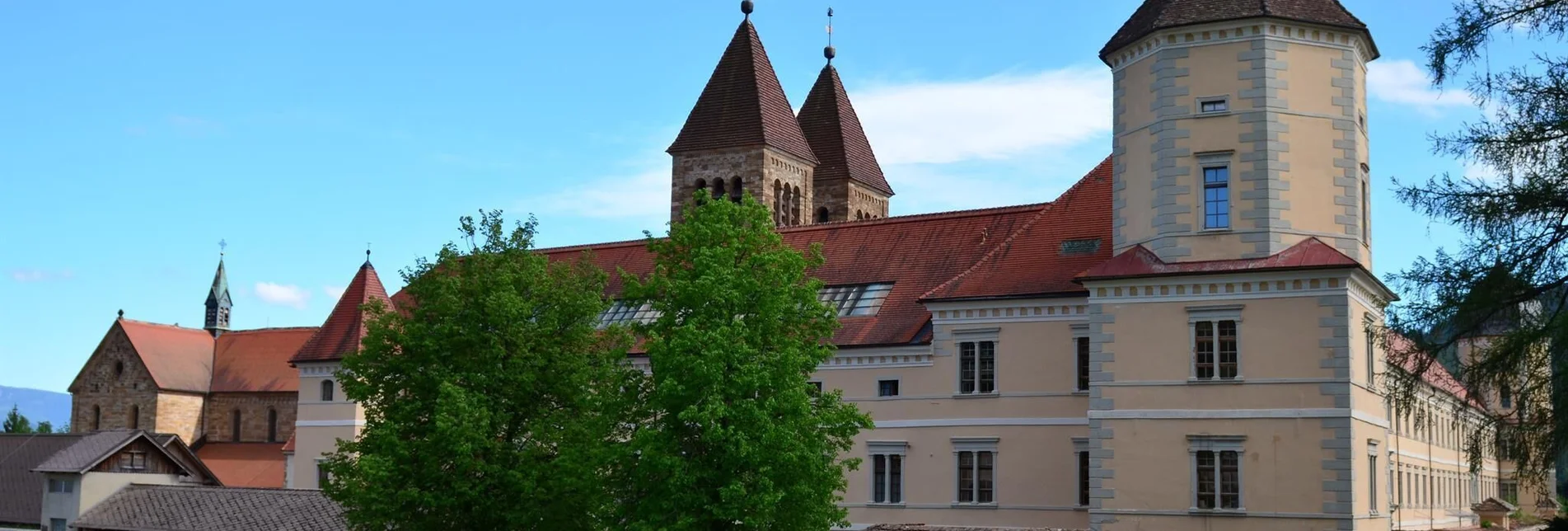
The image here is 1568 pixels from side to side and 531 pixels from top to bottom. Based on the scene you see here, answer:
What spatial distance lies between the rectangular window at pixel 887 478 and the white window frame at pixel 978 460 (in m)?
1.72

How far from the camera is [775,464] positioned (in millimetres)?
30344

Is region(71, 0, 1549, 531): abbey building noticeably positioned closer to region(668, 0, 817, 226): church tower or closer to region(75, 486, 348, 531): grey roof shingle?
region(668, 0, 817, 226): church tower

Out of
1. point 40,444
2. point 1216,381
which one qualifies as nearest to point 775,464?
point 1216,381

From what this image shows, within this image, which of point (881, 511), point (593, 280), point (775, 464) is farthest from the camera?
point (881, 511)

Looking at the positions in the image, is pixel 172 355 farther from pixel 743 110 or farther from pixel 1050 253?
pixel 1050 253

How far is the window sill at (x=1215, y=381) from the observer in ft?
113

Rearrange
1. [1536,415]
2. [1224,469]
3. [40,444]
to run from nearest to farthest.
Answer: [1536,415], [1224,469], [40,444]

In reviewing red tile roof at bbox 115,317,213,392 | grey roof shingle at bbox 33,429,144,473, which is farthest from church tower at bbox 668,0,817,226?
red tile roof at bbox 115,317,213,392

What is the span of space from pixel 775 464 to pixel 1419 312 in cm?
1192

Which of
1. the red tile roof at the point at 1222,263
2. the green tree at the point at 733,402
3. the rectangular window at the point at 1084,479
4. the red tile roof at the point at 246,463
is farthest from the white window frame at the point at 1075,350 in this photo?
the red tile roof at the point at 246,463

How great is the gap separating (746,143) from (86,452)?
26204 millimetres

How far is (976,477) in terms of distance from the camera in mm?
41938

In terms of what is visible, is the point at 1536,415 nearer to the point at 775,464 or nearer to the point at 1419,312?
the point at 1419,312

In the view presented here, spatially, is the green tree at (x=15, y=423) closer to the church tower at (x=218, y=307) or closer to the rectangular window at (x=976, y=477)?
the church tower at (x=218, y=307)
